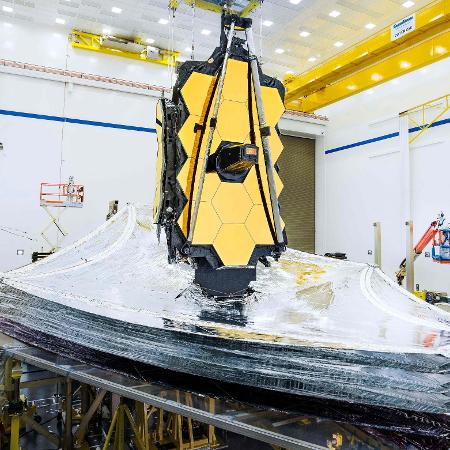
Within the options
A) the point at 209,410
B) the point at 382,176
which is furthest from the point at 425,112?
the point at 209,410

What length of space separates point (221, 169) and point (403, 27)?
6.33 meters

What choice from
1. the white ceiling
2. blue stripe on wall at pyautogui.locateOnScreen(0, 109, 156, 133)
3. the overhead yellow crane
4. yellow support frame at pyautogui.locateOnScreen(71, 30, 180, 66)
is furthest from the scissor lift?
the overhead yellow crane

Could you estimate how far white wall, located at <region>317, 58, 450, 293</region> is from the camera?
26.7 feet

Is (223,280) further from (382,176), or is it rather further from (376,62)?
(382,176)

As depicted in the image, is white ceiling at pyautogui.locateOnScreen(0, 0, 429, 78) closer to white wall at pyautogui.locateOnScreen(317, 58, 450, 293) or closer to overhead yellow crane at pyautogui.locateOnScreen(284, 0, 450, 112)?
overhead yellow crane at pyautogui.locateOnScreen(284, 0, 450, 112)

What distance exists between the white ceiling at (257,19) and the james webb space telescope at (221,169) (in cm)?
593

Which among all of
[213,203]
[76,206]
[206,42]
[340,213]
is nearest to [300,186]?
[340,213]

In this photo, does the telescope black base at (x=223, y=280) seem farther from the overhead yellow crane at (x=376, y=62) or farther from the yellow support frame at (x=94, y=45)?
the yellow support frame at (x=94, y=45)

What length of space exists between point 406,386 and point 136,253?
8.47 ft

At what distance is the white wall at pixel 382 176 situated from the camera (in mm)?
8141

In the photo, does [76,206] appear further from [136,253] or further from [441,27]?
[441,27]

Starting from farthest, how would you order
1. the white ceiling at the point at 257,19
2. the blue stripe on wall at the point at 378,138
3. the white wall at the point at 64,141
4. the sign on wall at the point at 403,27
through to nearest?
the white wall at the point at 64,141
the blue stripe on wall at the point at 378,138
the white ceiling at the point at 257,19
the sign on wall at the point at 403,27

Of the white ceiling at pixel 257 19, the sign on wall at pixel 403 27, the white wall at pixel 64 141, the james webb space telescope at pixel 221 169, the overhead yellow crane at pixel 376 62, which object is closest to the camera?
the james webb space telescope at pixel 221 169

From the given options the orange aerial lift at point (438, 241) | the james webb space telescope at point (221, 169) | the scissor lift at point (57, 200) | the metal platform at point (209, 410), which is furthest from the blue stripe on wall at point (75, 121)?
the metal platform at point (209, 410)
